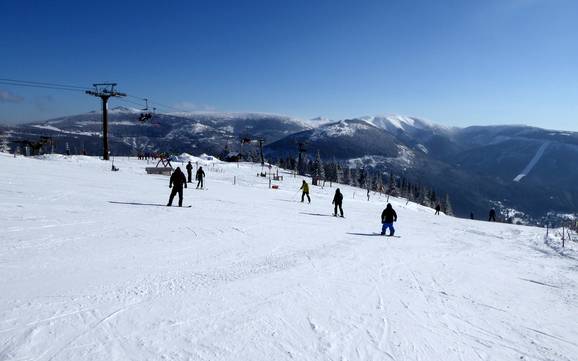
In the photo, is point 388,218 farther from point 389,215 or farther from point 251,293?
point 251,293

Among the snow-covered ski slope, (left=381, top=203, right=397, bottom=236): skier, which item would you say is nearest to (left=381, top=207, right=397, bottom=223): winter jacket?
(left=381, top=203, right=397, bottom=236): skier

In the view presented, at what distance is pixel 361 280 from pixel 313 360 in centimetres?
446

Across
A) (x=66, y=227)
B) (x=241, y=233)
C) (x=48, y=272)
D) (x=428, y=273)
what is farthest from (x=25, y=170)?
(x=428, y=273)

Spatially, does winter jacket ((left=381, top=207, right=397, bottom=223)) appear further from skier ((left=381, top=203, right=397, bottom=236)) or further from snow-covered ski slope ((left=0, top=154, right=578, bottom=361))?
snow-covered ski slope ((left=0, top=154, right=578, bottom=361))

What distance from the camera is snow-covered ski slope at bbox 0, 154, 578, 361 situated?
5520 millimetres

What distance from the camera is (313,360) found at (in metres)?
5.32

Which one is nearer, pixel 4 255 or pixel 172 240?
pixel 4 255

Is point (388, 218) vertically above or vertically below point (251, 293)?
above

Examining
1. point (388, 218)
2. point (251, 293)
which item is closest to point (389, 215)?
point (388, 218)

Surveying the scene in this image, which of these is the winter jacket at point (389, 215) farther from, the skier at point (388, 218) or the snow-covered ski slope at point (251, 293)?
the snow-covered ski slope at point (251, 293)

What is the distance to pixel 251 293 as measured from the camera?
7.70 m

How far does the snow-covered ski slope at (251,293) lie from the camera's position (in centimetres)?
552

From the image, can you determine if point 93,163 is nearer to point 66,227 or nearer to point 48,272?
point 66,227

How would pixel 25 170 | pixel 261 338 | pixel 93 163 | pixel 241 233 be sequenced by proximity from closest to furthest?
pixel 261 338 < pixel 241 233 < pixel 25 170 < pixel 93 163
